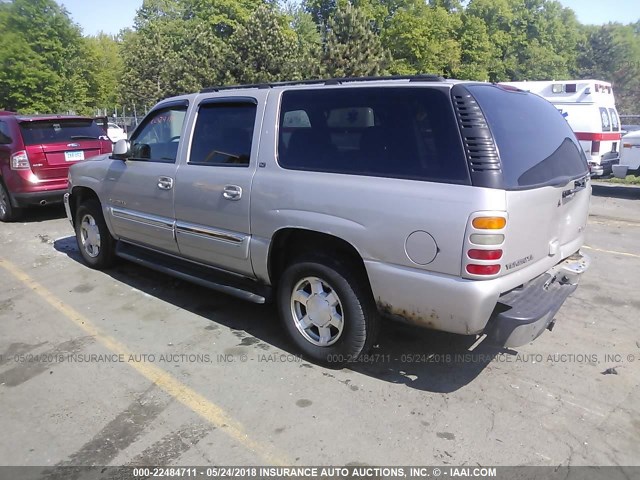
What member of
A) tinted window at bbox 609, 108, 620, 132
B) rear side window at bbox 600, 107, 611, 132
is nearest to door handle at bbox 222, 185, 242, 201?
rear side window at bbox 600, 107, 611, 132

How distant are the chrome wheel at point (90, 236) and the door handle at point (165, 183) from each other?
1601 mm

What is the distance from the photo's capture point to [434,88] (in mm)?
3109

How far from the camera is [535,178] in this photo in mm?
3141

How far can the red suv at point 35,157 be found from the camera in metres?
8.11

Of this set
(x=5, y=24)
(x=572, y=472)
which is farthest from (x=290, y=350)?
(x=5, y=24)

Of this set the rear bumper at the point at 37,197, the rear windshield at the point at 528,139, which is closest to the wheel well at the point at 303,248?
the rear windshield at the point at 528,139

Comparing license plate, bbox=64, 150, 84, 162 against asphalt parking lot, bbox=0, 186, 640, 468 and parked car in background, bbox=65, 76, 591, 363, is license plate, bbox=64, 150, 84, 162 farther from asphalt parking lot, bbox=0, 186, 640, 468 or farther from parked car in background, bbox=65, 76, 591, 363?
parked car in background, bbox=65, 76, 591, 363

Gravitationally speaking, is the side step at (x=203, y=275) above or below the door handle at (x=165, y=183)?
below

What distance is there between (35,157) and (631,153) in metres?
12.1

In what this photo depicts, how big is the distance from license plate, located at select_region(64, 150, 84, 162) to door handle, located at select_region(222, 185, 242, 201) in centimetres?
561

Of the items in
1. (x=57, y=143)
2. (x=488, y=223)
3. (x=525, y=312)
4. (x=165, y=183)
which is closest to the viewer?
(x=488, y=223)

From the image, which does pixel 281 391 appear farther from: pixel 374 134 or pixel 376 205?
pixel 374 134

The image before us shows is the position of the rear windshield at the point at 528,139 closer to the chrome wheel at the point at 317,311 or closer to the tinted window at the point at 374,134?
the tinted window at the point at 374,134

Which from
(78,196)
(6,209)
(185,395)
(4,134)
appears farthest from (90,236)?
(4,134)
